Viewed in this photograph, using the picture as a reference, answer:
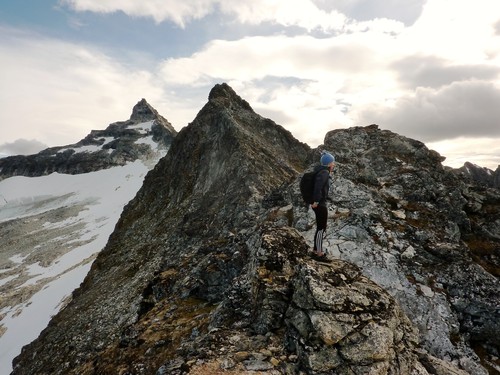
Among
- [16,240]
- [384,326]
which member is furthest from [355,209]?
[16,240]

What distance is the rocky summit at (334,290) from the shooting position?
9602mm

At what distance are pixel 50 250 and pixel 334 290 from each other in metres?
113

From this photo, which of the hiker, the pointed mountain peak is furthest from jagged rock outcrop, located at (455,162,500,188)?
the hiker

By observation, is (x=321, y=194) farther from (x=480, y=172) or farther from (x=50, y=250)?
(x=480, y=172)

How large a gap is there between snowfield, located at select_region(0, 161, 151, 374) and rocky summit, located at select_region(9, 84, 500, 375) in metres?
32.9

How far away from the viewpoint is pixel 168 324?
14.7m

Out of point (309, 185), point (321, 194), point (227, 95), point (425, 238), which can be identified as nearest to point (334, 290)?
point (321, 194)

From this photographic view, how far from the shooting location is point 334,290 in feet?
33.6

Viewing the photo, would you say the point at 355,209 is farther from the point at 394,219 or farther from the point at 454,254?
the point at 454,254

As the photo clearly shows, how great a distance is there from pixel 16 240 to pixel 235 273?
134806 mm

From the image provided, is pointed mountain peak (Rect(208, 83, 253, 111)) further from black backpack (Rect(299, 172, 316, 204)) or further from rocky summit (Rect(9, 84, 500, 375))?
black backpack (Rect(299, 172, 316, 204))

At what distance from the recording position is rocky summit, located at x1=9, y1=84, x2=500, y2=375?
31.5 ft

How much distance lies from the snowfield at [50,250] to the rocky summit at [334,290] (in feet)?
108

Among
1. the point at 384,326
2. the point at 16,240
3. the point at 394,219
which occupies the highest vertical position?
the point at 394,219
